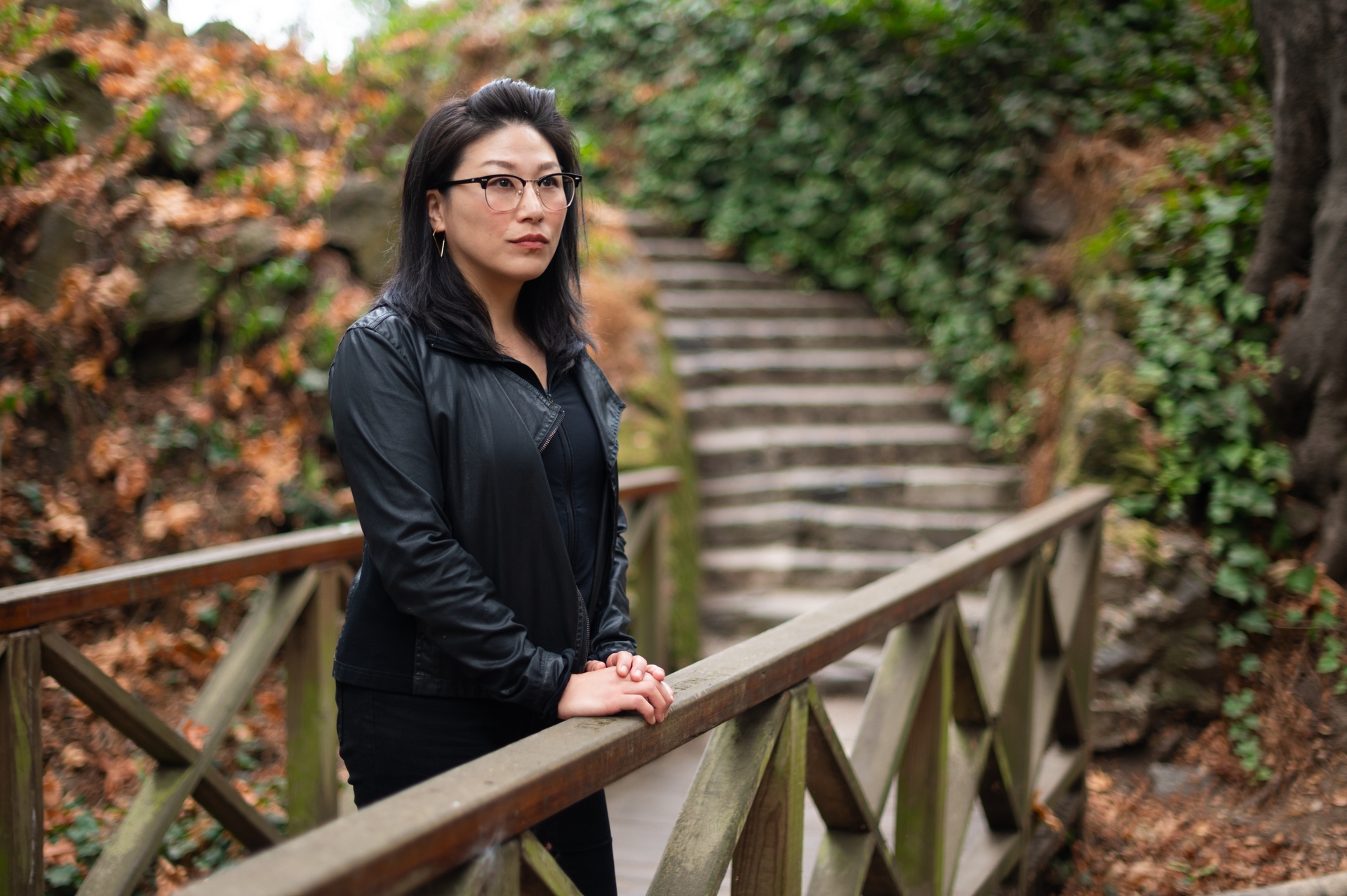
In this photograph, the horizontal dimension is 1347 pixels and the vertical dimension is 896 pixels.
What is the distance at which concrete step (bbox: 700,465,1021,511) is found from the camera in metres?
6.32

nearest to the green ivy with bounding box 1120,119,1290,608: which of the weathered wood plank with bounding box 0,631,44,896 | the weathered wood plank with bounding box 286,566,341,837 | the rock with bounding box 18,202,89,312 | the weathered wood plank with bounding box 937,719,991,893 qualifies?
the weathered wood plank with bounding box 937,719,991,893

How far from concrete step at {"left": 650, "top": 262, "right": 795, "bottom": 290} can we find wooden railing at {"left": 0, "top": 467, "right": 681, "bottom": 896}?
16.8 feet

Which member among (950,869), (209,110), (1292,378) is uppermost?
(209,110)

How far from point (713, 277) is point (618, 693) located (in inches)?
287

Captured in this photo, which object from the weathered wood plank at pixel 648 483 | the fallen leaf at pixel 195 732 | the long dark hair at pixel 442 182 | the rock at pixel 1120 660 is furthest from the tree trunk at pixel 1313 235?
the fallen leaf at pixel 195 732

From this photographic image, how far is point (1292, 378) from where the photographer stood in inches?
195

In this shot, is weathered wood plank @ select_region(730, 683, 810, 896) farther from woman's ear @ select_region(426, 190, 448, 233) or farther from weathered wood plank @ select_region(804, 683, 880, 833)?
woman's ear @ select_region(426, 190, 448, 233)

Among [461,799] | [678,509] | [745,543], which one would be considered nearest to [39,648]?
[461,799]

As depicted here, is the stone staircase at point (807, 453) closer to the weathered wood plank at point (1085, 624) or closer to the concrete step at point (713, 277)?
the concrete step at point (713, 277)

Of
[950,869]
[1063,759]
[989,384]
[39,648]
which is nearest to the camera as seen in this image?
[39,648]

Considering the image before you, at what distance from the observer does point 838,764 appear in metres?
2.08

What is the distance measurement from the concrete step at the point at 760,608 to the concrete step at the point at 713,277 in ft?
10.9

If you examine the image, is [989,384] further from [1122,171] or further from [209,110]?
[209,110]

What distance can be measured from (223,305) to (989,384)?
491 centimetres
